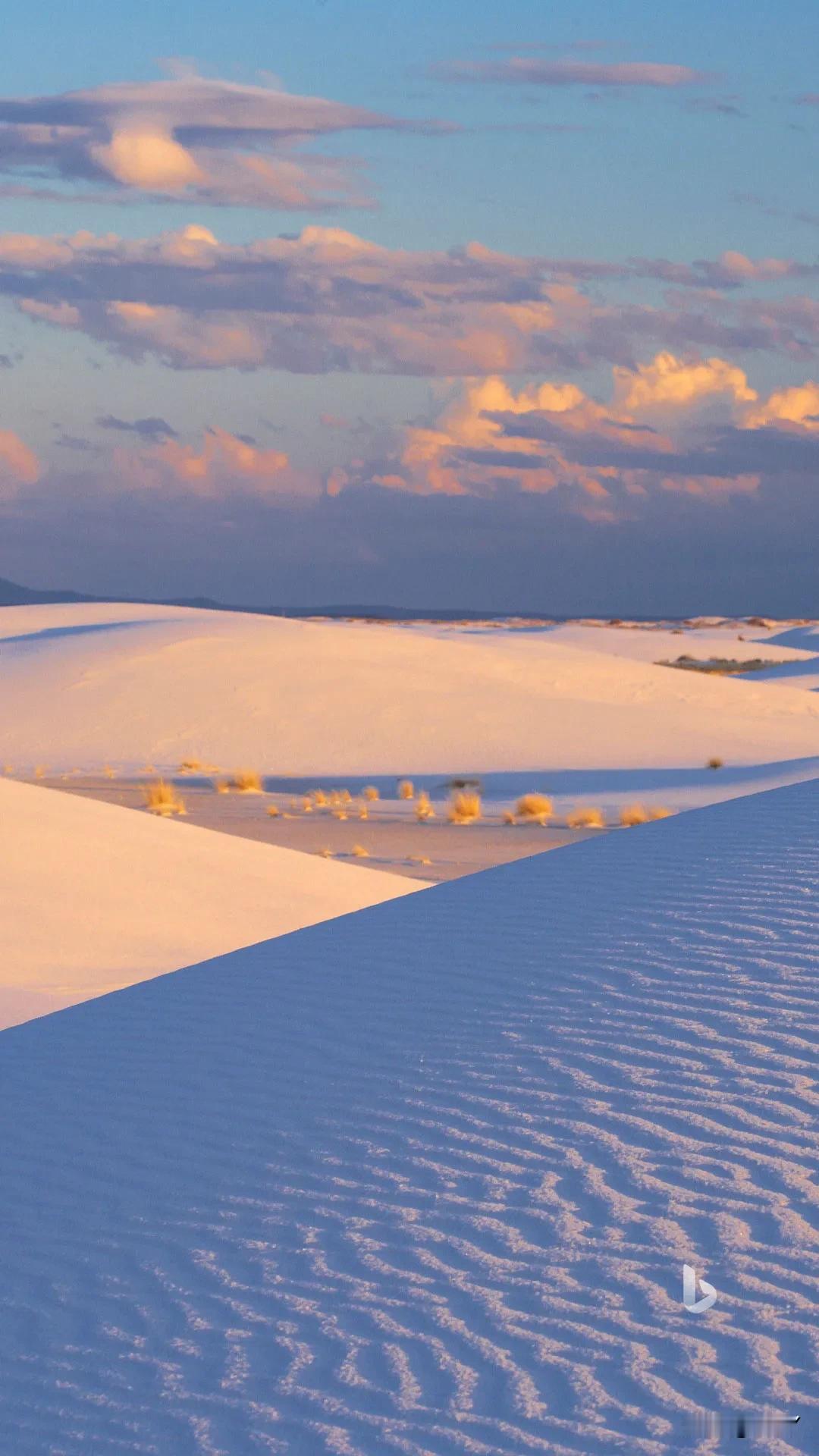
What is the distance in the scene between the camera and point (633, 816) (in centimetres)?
2195

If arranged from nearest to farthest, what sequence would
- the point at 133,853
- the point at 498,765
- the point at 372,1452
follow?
the point at 372,1452
the point at 133,853
the point at 498,765

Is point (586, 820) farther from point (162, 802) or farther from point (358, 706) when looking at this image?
point (358, 706)

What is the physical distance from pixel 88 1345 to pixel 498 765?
2405 centimetres

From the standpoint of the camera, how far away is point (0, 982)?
11.2m

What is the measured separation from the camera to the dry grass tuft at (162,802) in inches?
904

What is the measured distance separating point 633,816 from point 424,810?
3104 millimetres

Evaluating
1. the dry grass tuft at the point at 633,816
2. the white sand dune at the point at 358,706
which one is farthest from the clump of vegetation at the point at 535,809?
the white sand dune at the point at 358,706

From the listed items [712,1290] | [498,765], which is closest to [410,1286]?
[712,1290]

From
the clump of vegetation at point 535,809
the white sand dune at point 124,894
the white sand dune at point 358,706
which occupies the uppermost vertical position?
the white sand dune at point 358,706

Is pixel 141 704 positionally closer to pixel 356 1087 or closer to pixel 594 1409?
pixel 356 1087

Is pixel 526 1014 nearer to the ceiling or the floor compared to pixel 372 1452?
nearer to the ceiling

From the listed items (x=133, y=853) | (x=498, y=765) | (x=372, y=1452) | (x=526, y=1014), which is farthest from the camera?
(x=498, y=765)

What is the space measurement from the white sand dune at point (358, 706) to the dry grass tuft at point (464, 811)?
4163 mm

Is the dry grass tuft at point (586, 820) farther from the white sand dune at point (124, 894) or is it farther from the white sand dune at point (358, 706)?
the white sand dune at point (124, 894)
